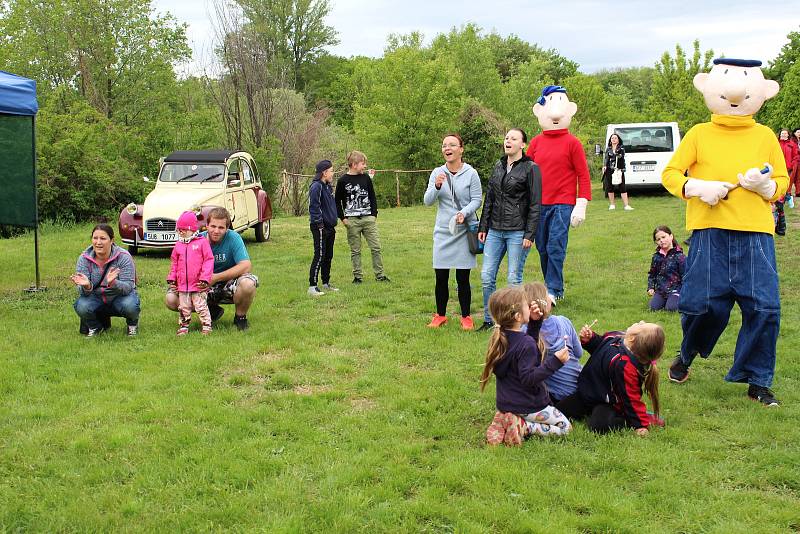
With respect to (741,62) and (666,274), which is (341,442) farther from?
(666,274)

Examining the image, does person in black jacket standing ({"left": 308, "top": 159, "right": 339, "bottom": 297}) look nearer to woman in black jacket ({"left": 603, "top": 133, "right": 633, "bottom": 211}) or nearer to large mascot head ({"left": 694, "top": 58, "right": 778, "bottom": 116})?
large mascot head ({"left": 694, "top": 58, "right": 778, "bottom": 116})

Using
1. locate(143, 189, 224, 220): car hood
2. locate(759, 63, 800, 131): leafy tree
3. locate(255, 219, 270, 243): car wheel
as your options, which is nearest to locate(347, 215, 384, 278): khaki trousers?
locate(143, 189, 224, 220): car hood

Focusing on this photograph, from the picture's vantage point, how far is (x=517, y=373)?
478cm

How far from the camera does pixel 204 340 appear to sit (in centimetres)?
754

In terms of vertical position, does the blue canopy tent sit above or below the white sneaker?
above

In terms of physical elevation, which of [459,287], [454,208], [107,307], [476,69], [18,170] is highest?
[476,69]

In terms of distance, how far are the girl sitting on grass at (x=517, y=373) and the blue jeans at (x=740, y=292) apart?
145 cm

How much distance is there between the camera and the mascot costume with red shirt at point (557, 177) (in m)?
8.19

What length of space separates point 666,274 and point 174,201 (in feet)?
29.2

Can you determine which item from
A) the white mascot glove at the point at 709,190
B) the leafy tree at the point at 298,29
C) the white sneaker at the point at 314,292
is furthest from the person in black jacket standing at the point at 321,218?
the leafy tree at the point at 298,29

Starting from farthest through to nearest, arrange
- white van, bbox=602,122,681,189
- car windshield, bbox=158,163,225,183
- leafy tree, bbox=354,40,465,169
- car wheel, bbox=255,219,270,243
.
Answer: leafy tree, bbox=354,40,465,169 → white van, bbox=602,122,681,189 → car wheel, bbox=255,219,270,243 → car windshield, bbox=158,163,225,183

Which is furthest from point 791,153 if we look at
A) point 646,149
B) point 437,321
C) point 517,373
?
point 517,373

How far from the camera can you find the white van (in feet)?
73.1

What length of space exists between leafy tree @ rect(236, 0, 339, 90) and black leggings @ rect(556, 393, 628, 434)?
173 ft
